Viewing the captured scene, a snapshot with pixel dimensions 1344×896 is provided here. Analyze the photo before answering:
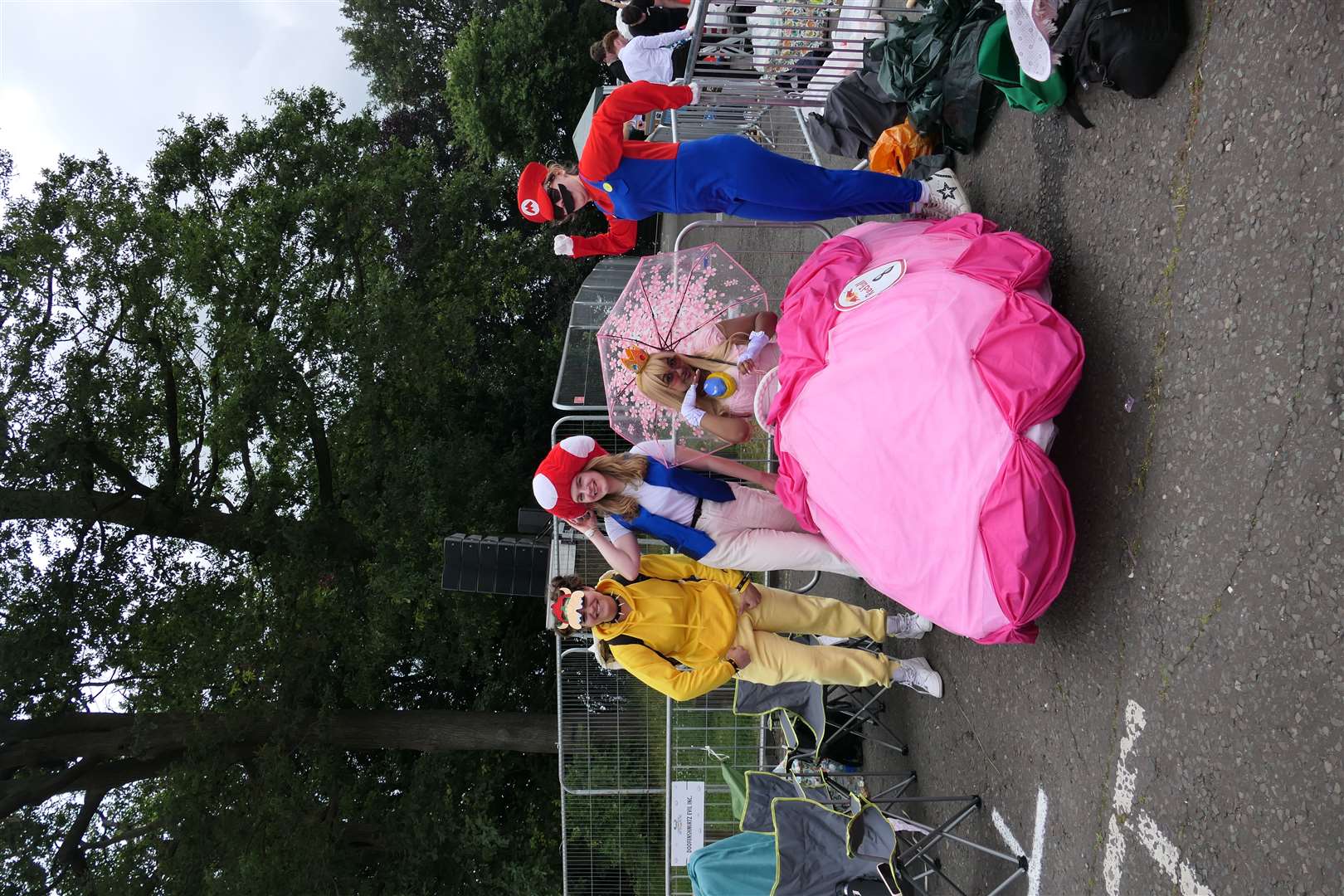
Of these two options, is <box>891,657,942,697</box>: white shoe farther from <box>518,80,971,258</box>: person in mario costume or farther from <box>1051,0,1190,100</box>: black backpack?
<box>1051,0,1190,100</box>: black backpack

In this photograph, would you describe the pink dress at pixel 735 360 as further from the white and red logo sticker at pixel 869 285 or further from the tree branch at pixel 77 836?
the tree branch at pixel 77 836

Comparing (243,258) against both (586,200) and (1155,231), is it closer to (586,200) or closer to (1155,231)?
(586,200)

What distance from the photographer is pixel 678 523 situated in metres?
5.25

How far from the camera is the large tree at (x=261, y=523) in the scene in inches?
348

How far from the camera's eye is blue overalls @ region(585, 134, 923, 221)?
4789 mm

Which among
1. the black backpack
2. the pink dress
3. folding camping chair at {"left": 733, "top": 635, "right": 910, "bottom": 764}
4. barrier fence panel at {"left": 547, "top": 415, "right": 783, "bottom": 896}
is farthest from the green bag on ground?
barrier fence panel at {"left": 547, "top": 415, "right": 783, "bottom": 896}

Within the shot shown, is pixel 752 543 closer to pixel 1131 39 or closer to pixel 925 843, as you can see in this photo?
pixel 925 843

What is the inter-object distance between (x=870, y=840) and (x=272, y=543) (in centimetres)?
863

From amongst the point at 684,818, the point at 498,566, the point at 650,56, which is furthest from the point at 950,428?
the point at 498,566

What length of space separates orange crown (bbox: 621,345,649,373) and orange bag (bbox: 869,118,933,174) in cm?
197

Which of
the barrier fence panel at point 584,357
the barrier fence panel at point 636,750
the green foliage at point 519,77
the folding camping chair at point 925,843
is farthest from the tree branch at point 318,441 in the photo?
the folding camping chair at point 925,843

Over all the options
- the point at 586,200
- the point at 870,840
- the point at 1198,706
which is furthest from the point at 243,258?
the point at 1198,706

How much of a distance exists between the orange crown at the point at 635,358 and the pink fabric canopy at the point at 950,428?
Answer: 157 centimetres

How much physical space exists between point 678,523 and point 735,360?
110 cm
